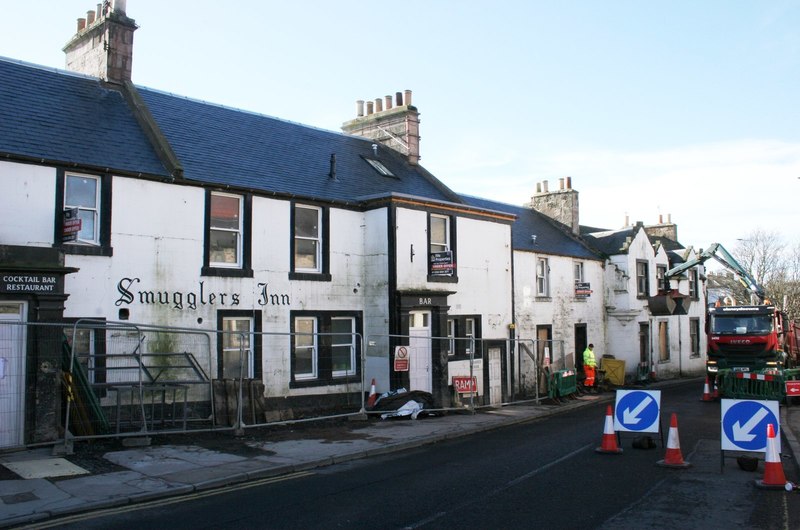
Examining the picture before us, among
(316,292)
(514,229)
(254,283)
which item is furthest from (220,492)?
(514,229)

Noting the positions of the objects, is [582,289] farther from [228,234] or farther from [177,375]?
[177,375]

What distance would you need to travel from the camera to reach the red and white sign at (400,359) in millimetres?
18453

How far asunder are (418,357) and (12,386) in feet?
36.2

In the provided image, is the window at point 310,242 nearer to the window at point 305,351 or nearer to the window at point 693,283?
the window at point 305,351

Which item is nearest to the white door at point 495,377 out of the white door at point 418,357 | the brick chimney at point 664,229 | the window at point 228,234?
the white door at point 418,357

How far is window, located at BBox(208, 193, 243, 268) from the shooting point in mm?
16703

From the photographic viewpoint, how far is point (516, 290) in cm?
2627

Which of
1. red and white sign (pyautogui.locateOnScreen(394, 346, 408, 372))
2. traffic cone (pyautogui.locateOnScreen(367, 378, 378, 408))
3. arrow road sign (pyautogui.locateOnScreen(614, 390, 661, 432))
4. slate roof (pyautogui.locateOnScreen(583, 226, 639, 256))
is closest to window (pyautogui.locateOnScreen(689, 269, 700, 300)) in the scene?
slate roof (pyautogui.locateOnScreen(583, 226, 639, 256))

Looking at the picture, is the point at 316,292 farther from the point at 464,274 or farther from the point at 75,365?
the point at 75,365

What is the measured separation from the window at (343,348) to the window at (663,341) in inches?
857

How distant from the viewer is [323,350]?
18.6m

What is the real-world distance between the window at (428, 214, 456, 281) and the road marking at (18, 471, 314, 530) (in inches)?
407

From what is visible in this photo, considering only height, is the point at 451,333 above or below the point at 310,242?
below

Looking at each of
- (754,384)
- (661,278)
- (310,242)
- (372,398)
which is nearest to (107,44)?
(310,242)
